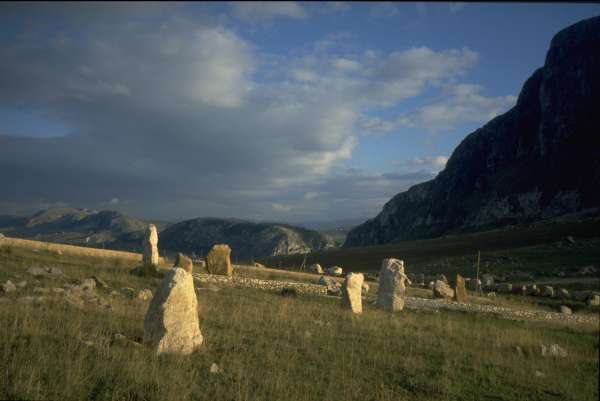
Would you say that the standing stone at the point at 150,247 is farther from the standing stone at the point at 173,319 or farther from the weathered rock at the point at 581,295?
the weathered rock at the point at 581,295

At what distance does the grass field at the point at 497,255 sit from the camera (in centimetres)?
3766

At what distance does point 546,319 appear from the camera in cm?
1739

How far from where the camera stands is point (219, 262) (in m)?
25.1

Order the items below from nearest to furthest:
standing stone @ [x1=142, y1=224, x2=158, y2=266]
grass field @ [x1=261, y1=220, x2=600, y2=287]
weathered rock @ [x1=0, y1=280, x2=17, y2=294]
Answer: weathered rock @ [x1=0, y1=280, x2=17, y2=294], standing stone @ [x1=142, y1=224, x2=158, y2=266], grass field @ [x1=261, y1=220, x2=600, y2=287]

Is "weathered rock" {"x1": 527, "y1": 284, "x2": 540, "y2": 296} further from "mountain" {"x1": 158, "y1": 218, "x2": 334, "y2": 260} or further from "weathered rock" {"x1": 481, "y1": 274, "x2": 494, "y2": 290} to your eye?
"mountain" {"x1": 158, "y1": 218, "x2": 334, "y2": 260}

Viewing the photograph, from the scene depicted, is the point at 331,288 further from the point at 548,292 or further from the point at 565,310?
the point at 548,292

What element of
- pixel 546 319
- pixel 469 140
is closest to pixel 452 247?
pixel 546 319

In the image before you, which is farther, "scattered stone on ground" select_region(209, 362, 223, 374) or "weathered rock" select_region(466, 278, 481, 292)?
"weathered rock" select_region(466, 278, 481, 292)

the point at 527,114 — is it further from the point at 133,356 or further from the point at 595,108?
the point at 133,356

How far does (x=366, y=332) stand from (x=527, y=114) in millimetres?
134021

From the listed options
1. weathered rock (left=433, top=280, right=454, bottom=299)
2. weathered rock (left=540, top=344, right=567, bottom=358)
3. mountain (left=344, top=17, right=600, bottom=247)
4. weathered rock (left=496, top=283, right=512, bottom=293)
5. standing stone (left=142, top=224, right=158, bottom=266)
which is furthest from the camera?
mountain (left=344, top=17, right=600, bottom=247)

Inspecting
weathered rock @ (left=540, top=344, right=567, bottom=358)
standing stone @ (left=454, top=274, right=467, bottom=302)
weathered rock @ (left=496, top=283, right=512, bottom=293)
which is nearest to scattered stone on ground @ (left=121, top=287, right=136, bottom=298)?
weathered rock @ (left=540, top=344, right=567, bottom=358)

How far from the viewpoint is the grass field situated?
1483 inches

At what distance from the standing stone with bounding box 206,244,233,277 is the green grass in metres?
10.7
